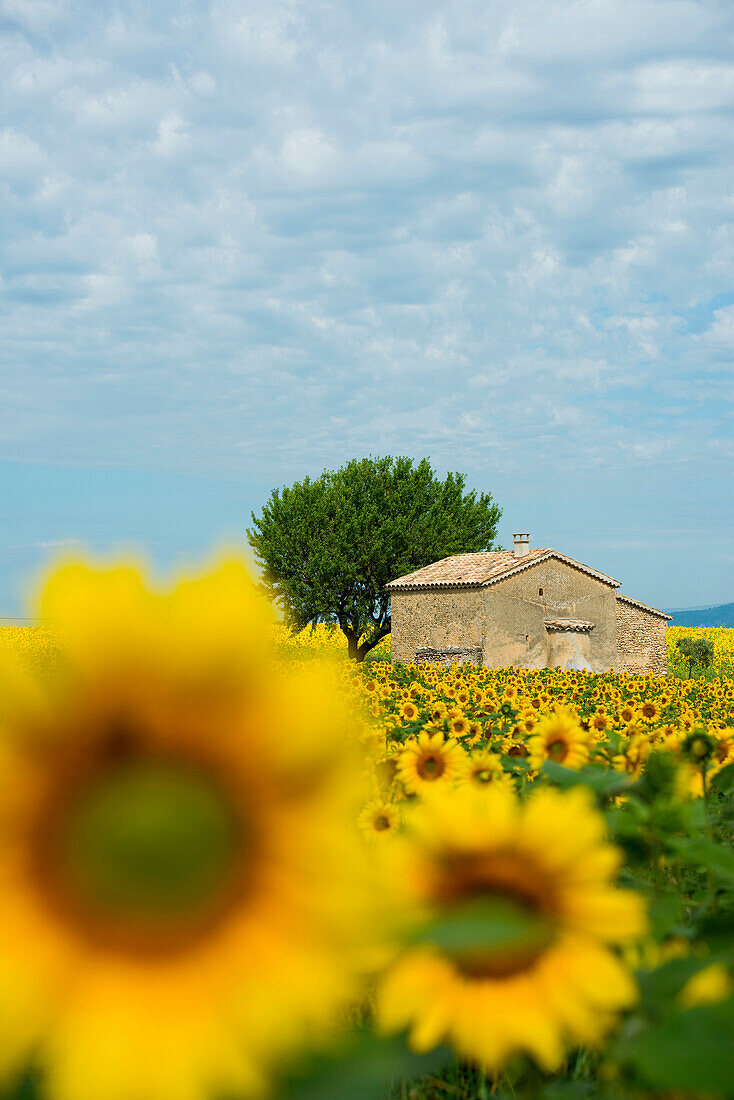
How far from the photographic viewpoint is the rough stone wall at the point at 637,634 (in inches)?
1345

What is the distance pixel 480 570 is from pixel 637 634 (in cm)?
738

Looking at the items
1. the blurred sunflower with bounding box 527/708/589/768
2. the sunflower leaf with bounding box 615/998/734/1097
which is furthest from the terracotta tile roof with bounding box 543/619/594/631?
the sunflower leaf with bounding box 615/998/734/1097

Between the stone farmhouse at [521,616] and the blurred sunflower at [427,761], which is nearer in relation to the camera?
the blurred sunflower at [427,761]

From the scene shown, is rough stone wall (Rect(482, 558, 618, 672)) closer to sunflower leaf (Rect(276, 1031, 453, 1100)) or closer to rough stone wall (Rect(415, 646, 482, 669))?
rough stone wall (Rect(415, 646, 482, 669))

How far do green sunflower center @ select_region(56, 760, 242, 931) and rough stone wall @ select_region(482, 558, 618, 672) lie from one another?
2954 cm

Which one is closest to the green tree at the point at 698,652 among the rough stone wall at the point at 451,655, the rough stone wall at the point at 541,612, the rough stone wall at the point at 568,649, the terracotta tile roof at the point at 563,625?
the rough stone wall at the point at 541,612

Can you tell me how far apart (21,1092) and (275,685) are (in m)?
0.32

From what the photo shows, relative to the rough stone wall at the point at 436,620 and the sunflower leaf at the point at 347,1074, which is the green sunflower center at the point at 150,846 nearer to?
the sunflower leaf at the point at 347,1074

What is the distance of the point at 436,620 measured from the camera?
31.1 meters

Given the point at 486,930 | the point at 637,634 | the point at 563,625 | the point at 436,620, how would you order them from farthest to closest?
1. the point at 637,634
2. the point at 436,620
3. the point at 563,625
4. the point at 486,930

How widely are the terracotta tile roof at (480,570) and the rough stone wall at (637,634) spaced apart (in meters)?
1.95

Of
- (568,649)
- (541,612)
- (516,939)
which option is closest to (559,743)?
(516,939)

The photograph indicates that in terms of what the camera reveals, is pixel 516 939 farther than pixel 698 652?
No

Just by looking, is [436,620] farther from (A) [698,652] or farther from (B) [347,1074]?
(B) [347,1074]
